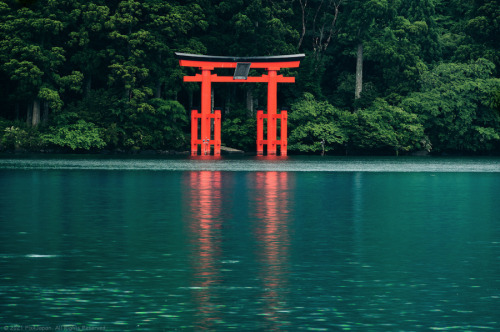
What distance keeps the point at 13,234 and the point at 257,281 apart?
20.4 feet

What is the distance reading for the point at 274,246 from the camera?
14.3m

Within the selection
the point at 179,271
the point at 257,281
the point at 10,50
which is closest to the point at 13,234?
the point at 179,271

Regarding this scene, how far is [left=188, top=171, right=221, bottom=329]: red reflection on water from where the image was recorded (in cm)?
941

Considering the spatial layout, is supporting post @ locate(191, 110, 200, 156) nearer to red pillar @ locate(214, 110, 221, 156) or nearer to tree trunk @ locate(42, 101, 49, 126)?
red pillar @ locate(214, 110, 221, 156)

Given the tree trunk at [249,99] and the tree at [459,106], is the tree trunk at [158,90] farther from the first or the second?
the tree at [459,106]

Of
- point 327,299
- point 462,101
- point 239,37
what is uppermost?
point 239,37

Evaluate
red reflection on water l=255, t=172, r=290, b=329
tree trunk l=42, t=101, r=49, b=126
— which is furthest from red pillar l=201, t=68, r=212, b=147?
red reflection on water l=255, t=172, r=290, b=329

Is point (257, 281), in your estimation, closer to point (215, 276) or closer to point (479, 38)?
point (215, 276)

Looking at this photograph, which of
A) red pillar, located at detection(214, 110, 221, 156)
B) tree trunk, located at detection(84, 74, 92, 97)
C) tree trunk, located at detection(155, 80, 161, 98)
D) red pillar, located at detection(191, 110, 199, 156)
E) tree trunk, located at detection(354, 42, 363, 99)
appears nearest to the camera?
red pillar, located at detection(214, 110, 221, 156)

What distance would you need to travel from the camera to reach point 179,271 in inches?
460

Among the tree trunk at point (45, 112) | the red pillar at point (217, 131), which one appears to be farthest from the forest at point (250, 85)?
the red pillar at point (217, 131)

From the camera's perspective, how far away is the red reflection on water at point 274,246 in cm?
959

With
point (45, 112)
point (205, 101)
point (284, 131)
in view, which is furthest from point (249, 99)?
point (45, 112)

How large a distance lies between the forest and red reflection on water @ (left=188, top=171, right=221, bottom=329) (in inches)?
1154
